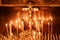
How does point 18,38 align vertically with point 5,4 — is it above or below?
below

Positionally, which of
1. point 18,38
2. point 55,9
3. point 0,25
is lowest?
point 18,38

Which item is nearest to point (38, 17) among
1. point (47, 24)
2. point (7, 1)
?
point (47, 24)

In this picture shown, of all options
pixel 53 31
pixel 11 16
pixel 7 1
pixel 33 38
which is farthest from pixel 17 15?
pixel 53 31

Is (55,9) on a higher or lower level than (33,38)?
higher

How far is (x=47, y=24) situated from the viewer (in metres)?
2.60

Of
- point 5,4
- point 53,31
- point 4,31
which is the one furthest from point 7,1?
point 53,31

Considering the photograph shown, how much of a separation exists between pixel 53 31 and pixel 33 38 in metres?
0.32

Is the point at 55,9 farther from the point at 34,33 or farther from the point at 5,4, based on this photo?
the point at 5,4

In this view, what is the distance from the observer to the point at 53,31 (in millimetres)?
2600

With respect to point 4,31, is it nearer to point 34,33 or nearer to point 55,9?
point 34,33

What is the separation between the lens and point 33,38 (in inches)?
99.6

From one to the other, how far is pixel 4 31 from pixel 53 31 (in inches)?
29.2

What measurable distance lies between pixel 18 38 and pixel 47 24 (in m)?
0.48

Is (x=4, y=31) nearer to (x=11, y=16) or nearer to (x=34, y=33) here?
(x=11, y=16)
